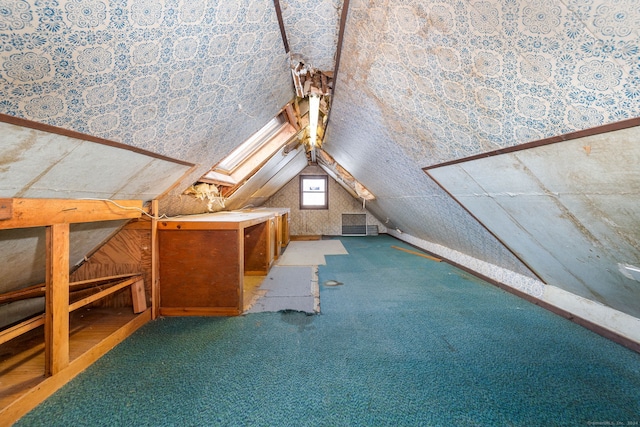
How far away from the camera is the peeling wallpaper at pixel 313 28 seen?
119 cm

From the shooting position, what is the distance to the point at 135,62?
36.5 inches

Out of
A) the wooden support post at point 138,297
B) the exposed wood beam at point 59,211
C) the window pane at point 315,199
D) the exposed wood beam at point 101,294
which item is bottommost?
the wooden support post at point 138,297

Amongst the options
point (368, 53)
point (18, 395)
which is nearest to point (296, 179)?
point (368, 53)

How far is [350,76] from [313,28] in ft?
1.47

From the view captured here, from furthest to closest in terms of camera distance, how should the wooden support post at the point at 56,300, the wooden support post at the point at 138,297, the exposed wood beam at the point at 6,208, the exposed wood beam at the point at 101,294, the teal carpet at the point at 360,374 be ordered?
1. the wooden support post at the point at 138,297
2. the exposed wood beam at the point at 101,294
3. the wooden support post at the point at 56,300
4. the teal carpet at the point at 360,374
5. the exposed wood beam at the point at 6,208

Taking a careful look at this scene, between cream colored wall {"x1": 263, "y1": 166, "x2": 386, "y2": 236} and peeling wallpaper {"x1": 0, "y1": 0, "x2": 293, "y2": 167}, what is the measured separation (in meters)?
5.62

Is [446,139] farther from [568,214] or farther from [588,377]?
[588,377]

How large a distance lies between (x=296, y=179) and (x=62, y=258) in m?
6.08

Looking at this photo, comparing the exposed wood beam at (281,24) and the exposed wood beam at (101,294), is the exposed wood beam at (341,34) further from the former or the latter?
the exposed wood beam at (101,294)

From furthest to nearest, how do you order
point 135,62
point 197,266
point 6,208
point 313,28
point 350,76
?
1. point 197,266
2. point 350,76
3. point 313,28
4. point 6,208
5. point 135,62

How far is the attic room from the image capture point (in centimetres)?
84

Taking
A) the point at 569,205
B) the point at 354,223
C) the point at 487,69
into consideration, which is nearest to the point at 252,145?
the point at 487,69

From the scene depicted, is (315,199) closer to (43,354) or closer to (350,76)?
(350,76)

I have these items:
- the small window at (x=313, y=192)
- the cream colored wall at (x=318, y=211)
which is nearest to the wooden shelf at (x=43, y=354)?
the cream colored wall at (x=318, y=211)
